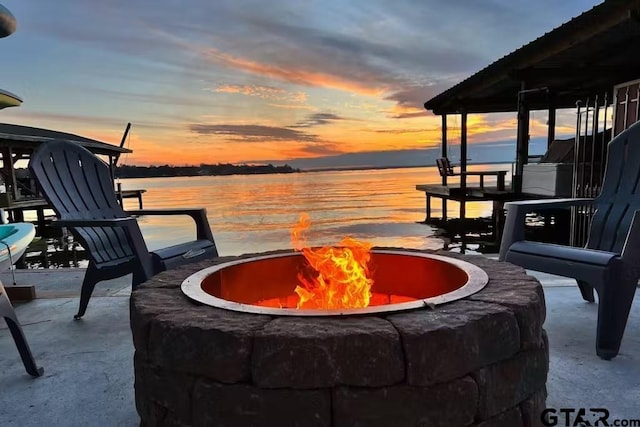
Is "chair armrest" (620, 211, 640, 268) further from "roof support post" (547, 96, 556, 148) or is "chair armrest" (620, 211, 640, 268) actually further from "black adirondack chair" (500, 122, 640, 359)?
"roof support post" (547, 96, 556, 148)

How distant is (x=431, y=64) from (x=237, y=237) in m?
5.95

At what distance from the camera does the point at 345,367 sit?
1001 millimetres

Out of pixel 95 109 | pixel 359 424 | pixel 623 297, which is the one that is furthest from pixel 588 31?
pixel 95 109

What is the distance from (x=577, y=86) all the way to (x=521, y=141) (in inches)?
83.4

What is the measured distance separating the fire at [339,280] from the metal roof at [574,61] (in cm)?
496

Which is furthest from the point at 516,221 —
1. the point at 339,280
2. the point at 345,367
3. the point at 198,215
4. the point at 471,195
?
the point at 471,195

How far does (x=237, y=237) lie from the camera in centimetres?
875

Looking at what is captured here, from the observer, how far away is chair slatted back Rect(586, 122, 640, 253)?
7.59 feet

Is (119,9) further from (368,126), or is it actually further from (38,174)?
(368,126)

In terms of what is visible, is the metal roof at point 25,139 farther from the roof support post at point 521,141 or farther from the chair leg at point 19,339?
the roof support post at point 521,141

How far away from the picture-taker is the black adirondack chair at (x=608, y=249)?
180 cm

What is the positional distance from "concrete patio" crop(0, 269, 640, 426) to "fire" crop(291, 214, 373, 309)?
732mm

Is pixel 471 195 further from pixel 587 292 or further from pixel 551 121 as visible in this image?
pixel 587 292

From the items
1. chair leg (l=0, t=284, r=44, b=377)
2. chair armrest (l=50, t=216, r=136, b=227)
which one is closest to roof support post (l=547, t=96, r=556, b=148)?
chair armrest (l=50, t=216, r=136, b=227)
